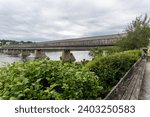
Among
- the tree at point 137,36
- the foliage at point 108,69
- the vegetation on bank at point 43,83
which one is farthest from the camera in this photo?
the tree at point 137,36

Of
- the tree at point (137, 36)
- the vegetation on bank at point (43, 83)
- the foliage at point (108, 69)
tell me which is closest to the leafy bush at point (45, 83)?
the vegetation on bank at point (43, 83)

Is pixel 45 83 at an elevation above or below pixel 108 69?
above

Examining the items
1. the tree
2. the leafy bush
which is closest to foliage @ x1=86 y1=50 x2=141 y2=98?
the leafy bush

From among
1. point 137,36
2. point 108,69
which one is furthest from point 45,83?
point 137,36

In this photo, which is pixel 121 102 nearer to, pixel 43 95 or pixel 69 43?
pixel 43 95

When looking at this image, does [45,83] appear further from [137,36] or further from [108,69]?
[137,36]

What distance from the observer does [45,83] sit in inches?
160

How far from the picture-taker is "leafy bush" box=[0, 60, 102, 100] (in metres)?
3.20

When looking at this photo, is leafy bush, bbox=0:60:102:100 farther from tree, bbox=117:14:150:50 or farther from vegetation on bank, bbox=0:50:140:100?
tree, bbox=117:14:150:50

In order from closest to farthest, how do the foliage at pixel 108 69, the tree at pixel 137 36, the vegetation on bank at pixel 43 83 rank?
the vegetation on bank at pixel 43 83 < the foliage at pixel 108 69 < the tree at pixel 137 36

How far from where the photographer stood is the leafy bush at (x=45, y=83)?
3195 mm

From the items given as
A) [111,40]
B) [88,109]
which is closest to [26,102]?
[88,109]

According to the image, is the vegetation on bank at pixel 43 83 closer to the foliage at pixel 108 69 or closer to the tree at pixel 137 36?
the foliage at pixel 108 69

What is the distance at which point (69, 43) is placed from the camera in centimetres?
7075
